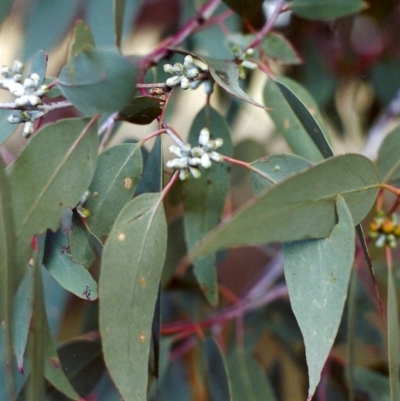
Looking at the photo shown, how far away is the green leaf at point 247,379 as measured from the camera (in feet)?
2.53

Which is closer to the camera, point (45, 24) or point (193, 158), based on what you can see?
point (193, 158)

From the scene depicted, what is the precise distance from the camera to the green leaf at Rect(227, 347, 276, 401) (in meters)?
0.77

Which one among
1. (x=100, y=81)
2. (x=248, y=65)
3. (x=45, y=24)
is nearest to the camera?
(x=100, y=81)

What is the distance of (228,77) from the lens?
475mm

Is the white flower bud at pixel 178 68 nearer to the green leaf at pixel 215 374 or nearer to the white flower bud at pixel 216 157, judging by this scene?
the white flower bud at pixel 216 157

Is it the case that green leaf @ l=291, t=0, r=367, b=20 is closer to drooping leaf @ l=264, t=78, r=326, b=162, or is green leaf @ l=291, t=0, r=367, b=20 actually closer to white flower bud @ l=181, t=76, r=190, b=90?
drooping leaf @ l=264, t=78, r=326, b=162

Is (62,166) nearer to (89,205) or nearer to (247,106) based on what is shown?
(89,205)

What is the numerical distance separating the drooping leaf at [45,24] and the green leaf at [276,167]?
21.8 inches

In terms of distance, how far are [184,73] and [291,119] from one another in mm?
223

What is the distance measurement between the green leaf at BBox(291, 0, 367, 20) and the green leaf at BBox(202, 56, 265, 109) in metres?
0.30

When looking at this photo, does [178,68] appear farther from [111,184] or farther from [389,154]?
[389,154]


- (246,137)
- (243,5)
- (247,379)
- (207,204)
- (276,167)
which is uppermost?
(243,5)

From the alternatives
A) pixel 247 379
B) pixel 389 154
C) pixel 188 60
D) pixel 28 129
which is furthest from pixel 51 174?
pixel 247 379

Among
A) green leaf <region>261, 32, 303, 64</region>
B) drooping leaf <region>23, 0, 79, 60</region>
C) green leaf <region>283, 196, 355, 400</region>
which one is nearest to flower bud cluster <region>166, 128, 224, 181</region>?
green leaf <region>283, 196, 355, 400</region>
